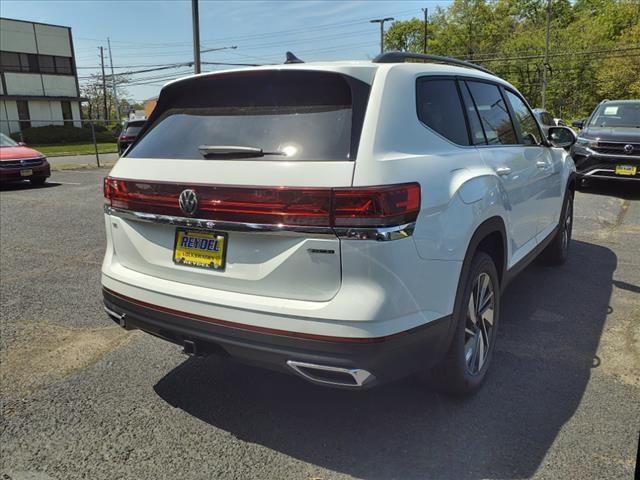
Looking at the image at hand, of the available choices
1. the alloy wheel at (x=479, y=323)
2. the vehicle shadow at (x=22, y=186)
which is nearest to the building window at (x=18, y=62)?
the vehicle shadow at (x=22, y=186)

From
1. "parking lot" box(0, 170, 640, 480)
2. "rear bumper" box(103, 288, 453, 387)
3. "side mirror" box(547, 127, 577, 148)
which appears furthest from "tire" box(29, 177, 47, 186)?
"side mirror" box(547, 127, 577, 148)

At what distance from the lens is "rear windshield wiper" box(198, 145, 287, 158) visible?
240 centimetres

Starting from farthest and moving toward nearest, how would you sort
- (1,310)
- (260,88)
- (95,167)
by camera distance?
(95,167) < (1,310) < (260,88)

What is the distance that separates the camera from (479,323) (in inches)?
122

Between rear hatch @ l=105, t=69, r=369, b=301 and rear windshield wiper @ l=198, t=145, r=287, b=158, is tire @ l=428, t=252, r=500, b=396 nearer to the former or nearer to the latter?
rear hatch @ l=105, t=69, r=369, b=301

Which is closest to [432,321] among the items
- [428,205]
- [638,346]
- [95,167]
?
[428,205]

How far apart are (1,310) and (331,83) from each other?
3.69 metres

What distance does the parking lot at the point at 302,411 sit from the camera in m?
2.50

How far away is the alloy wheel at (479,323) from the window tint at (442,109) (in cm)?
82

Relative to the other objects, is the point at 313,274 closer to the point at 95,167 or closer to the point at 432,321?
the point at 432,321

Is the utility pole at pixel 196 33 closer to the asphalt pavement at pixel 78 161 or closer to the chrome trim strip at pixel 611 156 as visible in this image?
the asphalt pavement at pixel 78 161

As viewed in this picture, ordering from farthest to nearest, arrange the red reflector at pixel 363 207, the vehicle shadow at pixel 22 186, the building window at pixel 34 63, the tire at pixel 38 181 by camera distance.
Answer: the building window at pixel 34 63 → the tire at pixel 38 181 → the vehicle shadow at pixel 22 186 → the red reflector at pixel 363 207

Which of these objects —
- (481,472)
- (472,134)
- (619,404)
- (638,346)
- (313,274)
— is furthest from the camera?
(638,346)

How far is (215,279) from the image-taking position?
2500mm
